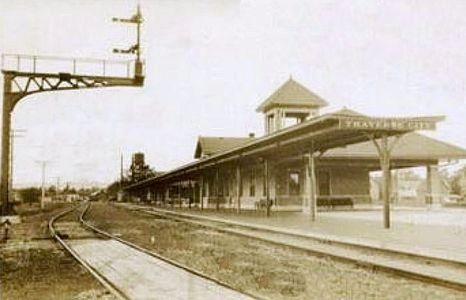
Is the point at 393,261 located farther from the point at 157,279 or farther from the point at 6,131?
the point at 6,131

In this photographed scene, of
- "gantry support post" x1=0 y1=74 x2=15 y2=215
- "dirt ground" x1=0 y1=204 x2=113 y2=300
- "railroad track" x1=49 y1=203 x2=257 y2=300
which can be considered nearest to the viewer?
"railroad track" x1=49 y1=203 x2=257 y2=300

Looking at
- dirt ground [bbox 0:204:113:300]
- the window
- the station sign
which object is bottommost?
dirt ground [bbox 0:204:113:300]

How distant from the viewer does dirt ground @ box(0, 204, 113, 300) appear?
7664 mm

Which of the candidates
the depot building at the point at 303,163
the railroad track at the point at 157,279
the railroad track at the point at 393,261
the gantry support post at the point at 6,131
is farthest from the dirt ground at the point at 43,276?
the depot building at the point at 303,163

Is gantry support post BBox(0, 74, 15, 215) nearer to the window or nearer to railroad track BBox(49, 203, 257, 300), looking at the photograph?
railroad track BBox(49, 203, 257, 300)

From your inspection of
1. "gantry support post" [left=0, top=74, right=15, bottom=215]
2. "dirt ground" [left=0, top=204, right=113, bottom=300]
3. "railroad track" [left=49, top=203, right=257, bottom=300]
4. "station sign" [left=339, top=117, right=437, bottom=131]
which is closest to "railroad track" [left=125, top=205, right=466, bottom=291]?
"railroad track" [left=49, top=203, right=257, bottom=300]

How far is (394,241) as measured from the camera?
12.1 m

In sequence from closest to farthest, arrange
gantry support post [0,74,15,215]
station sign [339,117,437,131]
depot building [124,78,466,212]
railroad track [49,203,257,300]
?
railroad track [49,203,257,300], station sign [339,117,437,131], gantry support post [0,74,15,215], depot building [124,78,466,212]

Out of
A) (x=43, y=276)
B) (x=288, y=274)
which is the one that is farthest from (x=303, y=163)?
(x=43, y=276)

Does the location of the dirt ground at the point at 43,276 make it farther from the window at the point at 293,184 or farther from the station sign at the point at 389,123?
the window at the point at 293,184

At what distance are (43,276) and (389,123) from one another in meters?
9.78

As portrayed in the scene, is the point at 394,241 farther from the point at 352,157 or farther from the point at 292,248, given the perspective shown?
the point at 352,157

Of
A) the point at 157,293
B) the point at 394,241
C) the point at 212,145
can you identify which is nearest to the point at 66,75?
the point at 394,241

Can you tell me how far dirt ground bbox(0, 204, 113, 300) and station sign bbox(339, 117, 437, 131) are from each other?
776 centimetres
